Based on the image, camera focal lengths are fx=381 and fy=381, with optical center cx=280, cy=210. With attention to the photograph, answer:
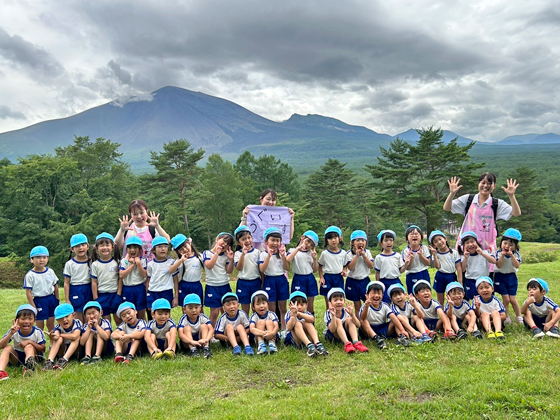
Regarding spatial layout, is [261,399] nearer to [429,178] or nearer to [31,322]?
[31,322]

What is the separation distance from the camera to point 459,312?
6.68 metres

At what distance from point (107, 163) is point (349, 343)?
1565 inches

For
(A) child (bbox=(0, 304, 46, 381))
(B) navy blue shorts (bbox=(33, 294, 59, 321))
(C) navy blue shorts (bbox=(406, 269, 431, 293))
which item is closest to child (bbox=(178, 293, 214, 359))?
(A) child (bbox=(0, 304, 46, 381))

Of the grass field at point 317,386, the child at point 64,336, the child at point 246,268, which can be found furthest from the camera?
the child at point 246,268

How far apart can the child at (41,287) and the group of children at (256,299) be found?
0.02 meters

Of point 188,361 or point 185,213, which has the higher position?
point 185,213

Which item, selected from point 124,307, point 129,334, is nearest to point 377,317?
point 129,334

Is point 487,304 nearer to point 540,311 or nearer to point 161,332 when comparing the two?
point 540,311

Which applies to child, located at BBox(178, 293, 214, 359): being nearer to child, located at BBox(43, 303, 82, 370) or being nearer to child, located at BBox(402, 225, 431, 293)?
child, located at BBox(43, 303, 82, 370)

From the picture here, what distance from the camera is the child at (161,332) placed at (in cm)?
606

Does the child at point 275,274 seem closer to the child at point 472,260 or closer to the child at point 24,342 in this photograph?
the child at point 472,260

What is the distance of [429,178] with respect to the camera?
106 ft

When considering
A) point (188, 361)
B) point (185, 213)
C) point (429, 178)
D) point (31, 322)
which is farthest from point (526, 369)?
point (185, 213)

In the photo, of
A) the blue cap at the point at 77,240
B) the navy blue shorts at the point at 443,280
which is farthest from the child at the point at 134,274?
the navy blue shorts at the point at 443,280
